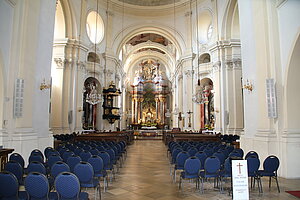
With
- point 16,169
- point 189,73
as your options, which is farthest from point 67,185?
point 189,73

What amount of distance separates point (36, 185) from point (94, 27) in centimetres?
1784

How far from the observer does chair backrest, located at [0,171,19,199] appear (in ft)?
10.7

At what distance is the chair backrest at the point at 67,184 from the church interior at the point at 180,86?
0.05 metres

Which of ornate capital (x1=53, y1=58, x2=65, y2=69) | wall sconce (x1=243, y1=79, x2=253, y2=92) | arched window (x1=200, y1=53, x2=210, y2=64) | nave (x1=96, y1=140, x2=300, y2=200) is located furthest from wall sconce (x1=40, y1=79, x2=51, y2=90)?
arched window (x1=200, y1=53, x2=210, y2=64)

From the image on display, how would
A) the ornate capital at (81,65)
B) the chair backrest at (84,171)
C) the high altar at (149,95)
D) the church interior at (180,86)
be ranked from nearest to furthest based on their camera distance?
the chair backrest at (84,171) < the church interior at (180,86) < the ornate capital at (81,65) < the high altar at (149,95)

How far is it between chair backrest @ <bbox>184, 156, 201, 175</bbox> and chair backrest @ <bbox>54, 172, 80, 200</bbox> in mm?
2584

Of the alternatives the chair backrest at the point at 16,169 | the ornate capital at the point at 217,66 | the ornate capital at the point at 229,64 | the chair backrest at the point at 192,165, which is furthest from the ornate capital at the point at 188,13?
the chair backrest at the point at 16,169

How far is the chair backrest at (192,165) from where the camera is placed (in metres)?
5.02

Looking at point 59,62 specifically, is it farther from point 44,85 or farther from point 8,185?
point 8,185

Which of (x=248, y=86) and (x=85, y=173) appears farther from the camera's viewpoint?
(x=248, y=86)

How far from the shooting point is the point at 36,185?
3260mm

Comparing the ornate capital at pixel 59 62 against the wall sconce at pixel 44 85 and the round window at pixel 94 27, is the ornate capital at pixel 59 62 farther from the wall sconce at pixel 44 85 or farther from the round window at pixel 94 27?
the wall sconce at pixel 44 85

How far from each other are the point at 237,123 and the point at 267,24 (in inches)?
294

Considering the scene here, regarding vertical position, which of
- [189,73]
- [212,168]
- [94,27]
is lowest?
[212,168]
